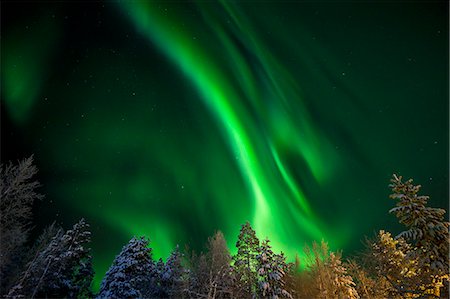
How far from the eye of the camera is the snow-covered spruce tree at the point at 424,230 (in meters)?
11.2

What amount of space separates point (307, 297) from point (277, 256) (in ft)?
27.8

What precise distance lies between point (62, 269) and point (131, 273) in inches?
348

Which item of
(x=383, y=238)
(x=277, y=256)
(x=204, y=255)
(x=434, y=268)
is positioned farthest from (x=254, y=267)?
(x=434, y=268)

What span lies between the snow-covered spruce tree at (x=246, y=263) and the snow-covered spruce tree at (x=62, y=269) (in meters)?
19.7

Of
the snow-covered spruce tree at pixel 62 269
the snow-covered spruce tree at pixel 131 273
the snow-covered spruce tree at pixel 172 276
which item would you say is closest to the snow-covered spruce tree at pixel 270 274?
the snow-covered spruce tree at pixel 172 276

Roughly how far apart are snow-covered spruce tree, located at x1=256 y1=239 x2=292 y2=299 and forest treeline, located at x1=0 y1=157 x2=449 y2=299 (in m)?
0.09

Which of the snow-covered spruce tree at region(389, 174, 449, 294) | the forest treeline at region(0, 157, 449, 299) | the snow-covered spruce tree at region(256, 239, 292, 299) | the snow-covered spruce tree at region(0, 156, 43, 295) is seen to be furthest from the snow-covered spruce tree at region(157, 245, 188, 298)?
the snow-covered spruce tree at region(389, 174, 449, 294)

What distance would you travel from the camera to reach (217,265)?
3030 cm

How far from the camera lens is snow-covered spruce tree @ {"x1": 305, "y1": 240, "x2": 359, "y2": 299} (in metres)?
26.7

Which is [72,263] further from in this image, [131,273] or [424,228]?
[424,228]

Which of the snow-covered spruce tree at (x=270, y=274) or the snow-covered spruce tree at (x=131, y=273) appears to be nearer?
the snow-covered spruce tree at (x=270, y=274)

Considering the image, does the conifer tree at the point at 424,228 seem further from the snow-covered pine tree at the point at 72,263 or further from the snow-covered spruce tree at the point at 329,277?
the snow-covered pine tree at the point at 72,263

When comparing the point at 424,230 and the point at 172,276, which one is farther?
the point at 172,276

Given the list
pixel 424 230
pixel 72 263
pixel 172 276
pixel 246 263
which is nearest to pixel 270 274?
pixel 246 263
